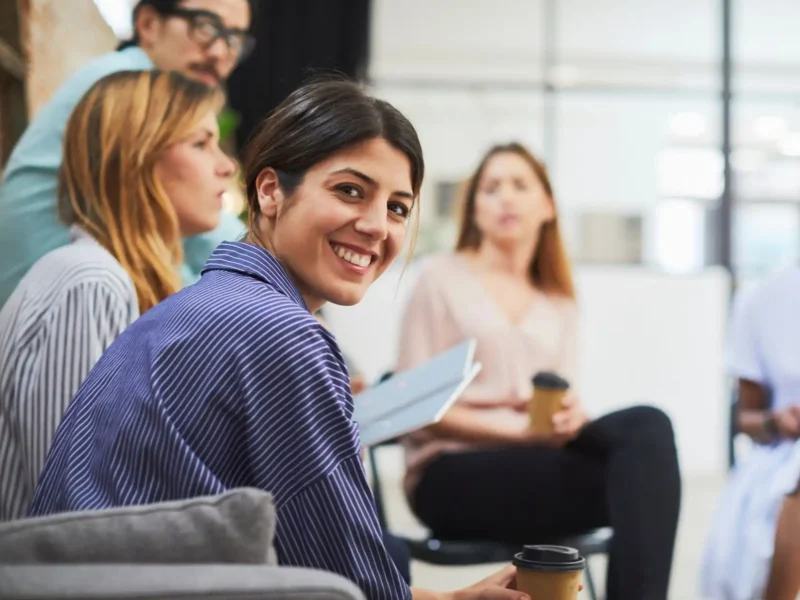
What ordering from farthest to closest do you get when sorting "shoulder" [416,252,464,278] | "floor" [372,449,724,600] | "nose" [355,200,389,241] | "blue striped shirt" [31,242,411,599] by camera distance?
"floor" [372,449,724,600], "shoulder" [416,252,464,278], "nose" [355,200,389,241], "blue striped shirt" [31,242,411,599]

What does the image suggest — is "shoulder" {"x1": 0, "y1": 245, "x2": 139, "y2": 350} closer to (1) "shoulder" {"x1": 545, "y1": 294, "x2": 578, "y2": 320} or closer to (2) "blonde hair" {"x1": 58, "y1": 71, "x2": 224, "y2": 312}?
(2) "blonde hair" {"x1": 58, "y1": 71, "x2": 224, "y2": 312}

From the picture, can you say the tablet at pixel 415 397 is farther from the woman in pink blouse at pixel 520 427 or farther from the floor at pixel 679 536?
the floor at pixel 679 536

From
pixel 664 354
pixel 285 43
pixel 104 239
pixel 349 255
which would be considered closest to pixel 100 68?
pixel 104 239

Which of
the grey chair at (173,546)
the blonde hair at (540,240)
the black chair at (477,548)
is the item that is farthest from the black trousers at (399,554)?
the blonde hair at (540,240)

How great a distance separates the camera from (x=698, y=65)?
6590mm

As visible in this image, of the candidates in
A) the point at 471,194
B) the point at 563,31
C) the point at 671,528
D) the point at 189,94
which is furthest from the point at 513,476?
the point at 563,31

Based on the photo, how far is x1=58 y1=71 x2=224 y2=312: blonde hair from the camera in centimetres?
177

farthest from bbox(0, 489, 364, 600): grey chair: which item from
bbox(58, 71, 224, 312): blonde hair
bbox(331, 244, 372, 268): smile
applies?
bbox(58, 71, 224, 312): blonde hair

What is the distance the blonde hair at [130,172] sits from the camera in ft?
5.80

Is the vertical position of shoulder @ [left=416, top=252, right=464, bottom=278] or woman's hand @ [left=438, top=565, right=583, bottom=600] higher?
shoulder @ [left=416, top=252, right=464, bottom=278]

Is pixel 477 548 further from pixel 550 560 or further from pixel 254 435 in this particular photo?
pixel 254 435

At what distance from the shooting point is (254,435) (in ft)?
3.50

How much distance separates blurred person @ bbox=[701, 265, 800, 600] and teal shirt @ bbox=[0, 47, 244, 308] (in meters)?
1.37

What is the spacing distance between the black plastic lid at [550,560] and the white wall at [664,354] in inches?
185
